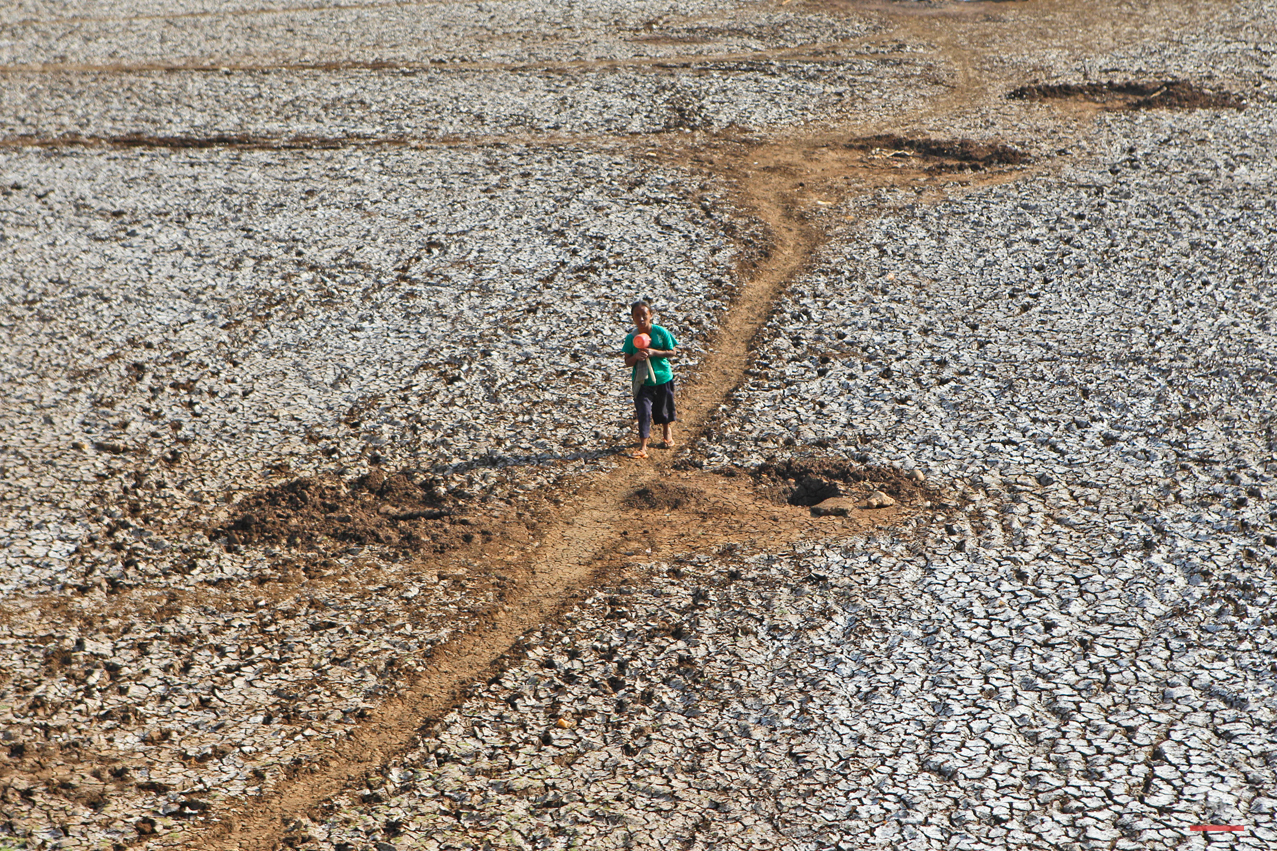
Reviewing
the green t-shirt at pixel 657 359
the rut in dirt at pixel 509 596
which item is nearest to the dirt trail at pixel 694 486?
the rut in dirt at pixel 509 596

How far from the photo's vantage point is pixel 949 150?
54.1 ft

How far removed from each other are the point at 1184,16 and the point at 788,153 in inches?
538

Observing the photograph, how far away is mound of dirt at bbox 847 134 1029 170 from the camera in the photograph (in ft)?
52.7

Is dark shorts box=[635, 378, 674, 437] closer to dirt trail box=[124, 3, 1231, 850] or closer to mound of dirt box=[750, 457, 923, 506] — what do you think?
dirt trail box=[124, 3, 1231, 850]

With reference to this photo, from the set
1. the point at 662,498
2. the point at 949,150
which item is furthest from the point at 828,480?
the point at 949,150

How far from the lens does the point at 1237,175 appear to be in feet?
49.8

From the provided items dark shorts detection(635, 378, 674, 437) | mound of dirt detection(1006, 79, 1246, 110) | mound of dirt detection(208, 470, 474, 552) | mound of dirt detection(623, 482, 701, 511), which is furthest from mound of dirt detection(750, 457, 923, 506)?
mound of dirt detection(1006, 79, 1246, 110)

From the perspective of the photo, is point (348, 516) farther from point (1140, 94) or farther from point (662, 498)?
point (1140, 94)

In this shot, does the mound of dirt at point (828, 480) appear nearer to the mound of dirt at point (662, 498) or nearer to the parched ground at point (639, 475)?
the parched ground at point (639, 475)

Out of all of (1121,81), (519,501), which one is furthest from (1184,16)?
(519,501)

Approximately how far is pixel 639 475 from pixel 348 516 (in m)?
2.51

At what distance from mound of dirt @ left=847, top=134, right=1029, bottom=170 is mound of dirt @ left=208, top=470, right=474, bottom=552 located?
11.0 meters

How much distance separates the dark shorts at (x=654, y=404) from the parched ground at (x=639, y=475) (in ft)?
1.18

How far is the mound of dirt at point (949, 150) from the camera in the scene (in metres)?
16.1
